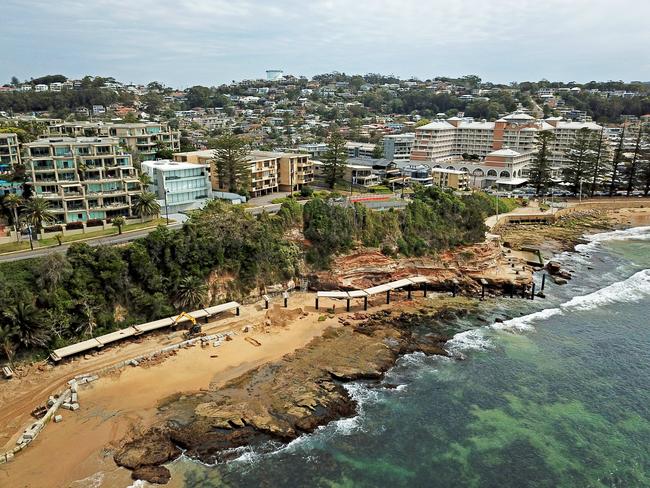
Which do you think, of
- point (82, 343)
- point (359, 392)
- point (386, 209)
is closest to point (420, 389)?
point (359, 392)

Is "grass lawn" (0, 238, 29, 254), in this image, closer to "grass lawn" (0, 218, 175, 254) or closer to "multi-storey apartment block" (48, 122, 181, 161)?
"grass lawn" (0, 218, 175, 254)

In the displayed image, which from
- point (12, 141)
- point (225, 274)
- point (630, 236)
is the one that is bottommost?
point (630, 236)

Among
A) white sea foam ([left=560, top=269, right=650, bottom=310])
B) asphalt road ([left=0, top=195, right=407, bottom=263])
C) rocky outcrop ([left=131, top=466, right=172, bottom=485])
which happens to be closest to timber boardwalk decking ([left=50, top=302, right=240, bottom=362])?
asphalt road ([left=0, top=195, right=407, bottom=263])

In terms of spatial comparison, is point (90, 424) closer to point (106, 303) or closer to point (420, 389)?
point (106, 303)

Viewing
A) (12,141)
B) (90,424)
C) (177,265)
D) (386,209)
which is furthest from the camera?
(12,141)

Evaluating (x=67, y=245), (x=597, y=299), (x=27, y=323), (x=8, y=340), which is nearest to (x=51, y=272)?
(x=27, y=323)

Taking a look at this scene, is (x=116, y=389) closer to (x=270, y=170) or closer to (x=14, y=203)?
(x=14, y=203)

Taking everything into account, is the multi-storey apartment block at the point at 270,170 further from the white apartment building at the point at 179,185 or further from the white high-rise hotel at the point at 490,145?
the white high-rise hotel at the point at 490,145
